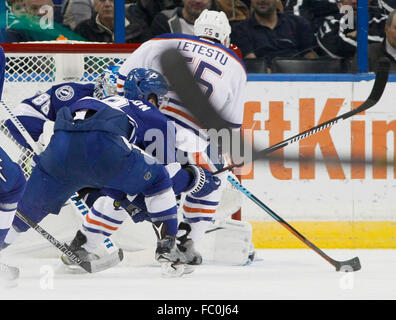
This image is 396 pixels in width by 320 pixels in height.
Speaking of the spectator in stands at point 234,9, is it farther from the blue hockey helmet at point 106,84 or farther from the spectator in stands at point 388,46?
the blue hockey helmet at point 106,84

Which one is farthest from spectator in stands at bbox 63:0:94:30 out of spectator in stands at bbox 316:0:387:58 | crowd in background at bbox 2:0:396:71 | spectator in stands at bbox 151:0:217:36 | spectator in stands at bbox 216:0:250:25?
spectator in stands at bbox 316:0:387:58

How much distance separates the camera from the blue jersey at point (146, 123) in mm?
3480

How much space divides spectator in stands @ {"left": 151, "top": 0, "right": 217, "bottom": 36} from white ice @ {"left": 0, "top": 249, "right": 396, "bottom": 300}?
1315 millimetres

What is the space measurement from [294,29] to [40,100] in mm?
1643

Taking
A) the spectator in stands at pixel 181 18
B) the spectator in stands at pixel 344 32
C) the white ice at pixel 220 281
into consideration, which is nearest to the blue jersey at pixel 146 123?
the white ice at pixel 220 281

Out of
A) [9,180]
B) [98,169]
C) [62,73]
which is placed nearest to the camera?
[9,180]

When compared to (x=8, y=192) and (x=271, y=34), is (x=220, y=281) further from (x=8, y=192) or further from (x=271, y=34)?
(x=271, y=34)

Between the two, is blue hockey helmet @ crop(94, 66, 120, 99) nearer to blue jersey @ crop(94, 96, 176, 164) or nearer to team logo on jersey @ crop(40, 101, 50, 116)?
team logo on jersey @ crop(40, 101, 50, 116)

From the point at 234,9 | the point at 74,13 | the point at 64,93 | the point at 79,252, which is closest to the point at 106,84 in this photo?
the point at 64,93

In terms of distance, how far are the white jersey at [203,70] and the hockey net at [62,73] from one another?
342 mm

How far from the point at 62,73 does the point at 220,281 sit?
4.60ft

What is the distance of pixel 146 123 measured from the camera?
3.50 meters

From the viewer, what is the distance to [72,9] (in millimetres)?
4738

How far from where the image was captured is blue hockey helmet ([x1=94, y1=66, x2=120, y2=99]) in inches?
157
